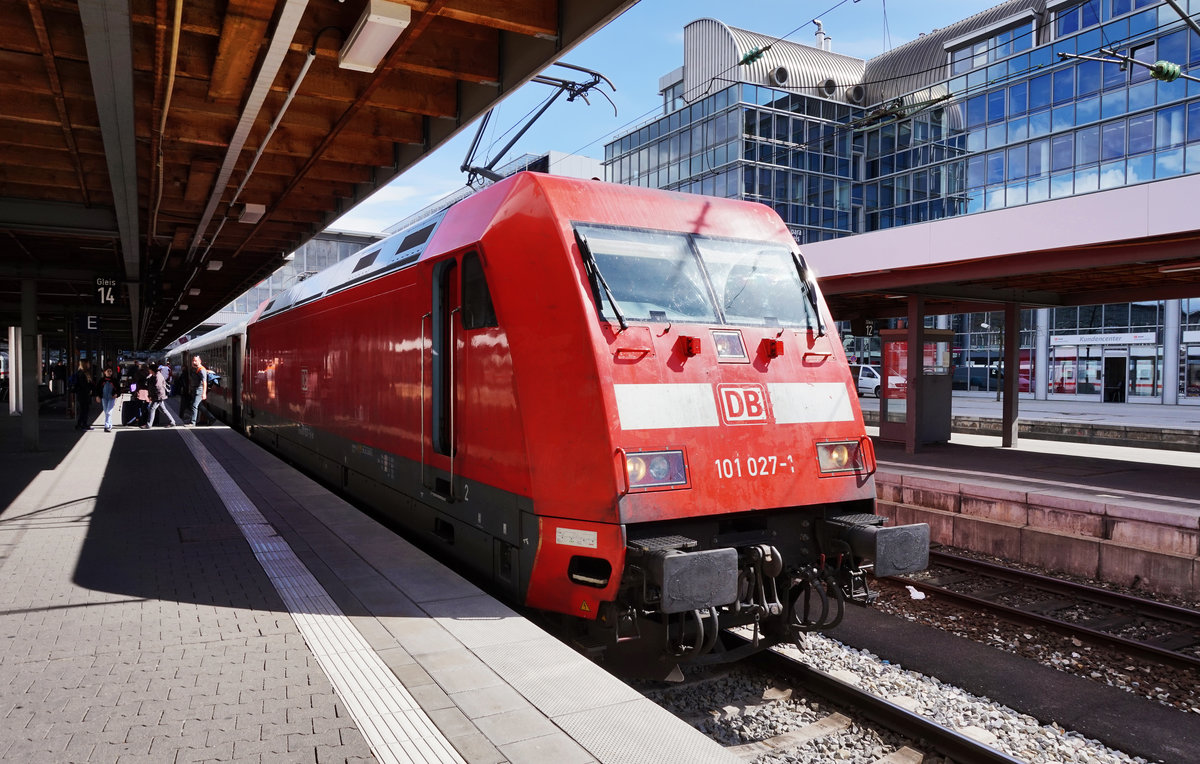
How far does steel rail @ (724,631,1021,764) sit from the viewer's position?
4.48 meters

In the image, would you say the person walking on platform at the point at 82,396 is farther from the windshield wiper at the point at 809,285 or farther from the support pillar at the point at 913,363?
the windshield wiper at the point at 809,285

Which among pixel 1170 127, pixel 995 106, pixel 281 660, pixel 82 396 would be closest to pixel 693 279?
pixel 281 660

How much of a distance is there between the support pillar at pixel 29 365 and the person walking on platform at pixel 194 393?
699 centimetres

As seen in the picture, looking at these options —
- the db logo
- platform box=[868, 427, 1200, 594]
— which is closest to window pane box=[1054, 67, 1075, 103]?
platform box=[868, 427, 1200, 594]

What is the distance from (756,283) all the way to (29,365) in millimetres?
14723

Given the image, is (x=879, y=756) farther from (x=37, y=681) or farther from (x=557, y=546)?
(x=37, y=681)

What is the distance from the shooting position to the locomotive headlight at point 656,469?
15.8 ft

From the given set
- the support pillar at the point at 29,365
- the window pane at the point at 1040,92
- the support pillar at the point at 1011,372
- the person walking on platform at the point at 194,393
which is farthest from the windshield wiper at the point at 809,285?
the window pane at the point at 1040,92

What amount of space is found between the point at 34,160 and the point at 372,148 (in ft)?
12.7

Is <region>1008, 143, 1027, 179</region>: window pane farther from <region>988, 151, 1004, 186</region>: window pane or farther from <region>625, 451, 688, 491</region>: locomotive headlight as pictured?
<region>625, 451, 688, 491</region>: locomotive headlight

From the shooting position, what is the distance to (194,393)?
2562cm

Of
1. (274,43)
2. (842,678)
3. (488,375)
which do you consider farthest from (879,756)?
(274,43)

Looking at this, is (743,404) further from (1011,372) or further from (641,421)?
(1011,372)

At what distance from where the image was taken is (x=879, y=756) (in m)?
4.68
